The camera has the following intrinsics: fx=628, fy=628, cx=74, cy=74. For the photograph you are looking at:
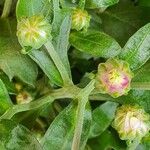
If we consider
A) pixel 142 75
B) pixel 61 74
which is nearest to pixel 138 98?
pixel 142 75

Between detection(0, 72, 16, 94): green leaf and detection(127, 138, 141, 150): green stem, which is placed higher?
detection(0, 72, 16, 94): green leaf

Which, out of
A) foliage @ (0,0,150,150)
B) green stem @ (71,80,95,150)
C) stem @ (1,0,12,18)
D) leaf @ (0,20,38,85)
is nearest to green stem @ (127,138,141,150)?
foliage @ (0,0,150,150)

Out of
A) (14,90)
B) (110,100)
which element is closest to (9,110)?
(14,90)

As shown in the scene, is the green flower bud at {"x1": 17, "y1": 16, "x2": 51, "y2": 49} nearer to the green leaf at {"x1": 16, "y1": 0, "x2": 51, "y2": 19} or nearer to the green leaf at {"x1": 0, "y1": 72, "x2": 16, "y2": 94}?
the green leaf at {"x1": 16, "y1": 0, "x2": 51, "y2": 19}

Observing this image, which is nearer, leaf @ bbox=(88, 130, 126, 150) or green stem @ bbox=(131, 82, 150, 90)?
green stem @ bbox=(131, 82, 150, 90)

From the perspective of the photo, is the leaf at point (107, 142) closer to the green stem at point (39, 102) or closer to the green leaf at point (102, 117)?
the green leaf at point (102, 117)

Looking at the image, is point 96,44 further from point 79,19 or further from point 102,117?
point 102,117

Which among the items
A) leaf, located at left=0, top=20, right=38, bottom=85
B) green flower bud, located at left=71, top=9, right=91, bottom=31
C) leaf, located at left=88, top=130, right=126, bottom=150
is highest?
green flower bud, located at left=71, top=9, right=91, bottom=31
